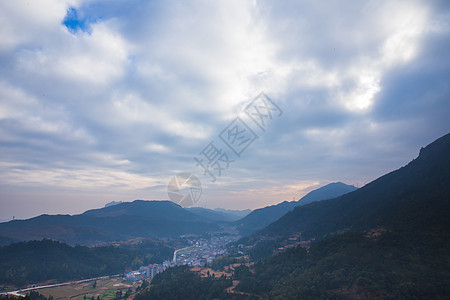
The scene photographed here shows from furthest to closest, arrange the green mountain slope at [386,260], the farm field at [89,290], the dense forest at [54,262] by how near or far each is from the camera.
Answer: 1. the dense forest at [54,262]
2. the farm field at [89,290]
3. the green mountain slope at [386,260]

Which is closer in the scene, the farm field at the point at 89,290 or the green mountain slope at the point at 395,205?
the green mountain slope at the point at 395,205

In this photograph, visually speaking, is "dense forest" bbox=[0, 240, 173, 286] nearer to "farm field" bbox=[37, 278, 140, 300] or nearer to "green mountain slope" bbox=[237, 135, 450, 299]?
"farm field" bbox=[37, 278, 140, 300]

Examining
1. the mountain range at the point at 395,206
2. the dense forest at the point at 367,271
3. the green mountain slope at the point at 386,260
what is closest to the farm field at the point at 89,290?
the green mountain slope at the point at 386,260

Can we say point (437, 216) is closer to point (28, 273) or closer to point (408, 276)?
point (408, 276)

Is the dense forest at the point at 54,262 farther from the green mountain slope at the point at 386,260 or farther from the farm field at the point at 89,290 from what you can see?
the green mountain slope at the point at 386,260

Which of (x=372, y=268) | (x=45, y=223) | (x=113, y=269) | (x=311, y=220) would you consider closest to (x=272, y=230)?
(x=311, y=220)

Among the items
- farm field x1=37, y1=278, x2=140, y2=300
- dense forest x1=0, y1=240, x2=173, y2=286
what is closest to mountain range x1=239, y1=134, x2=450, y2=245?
farm field x1=37, y1=278, x2=140, y2=300

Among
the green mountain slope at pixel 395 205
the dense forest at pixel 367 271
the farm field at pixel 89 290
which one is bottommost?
the farm field at pixel 89 290

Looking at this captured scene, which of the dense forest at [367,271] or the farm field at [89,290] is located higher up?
the dense forest at [367,271]

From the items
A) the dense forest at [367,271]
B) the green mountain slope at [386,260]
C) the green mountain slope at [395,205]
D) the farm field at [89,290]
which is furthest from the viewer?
A: the farm field at [89,290]
